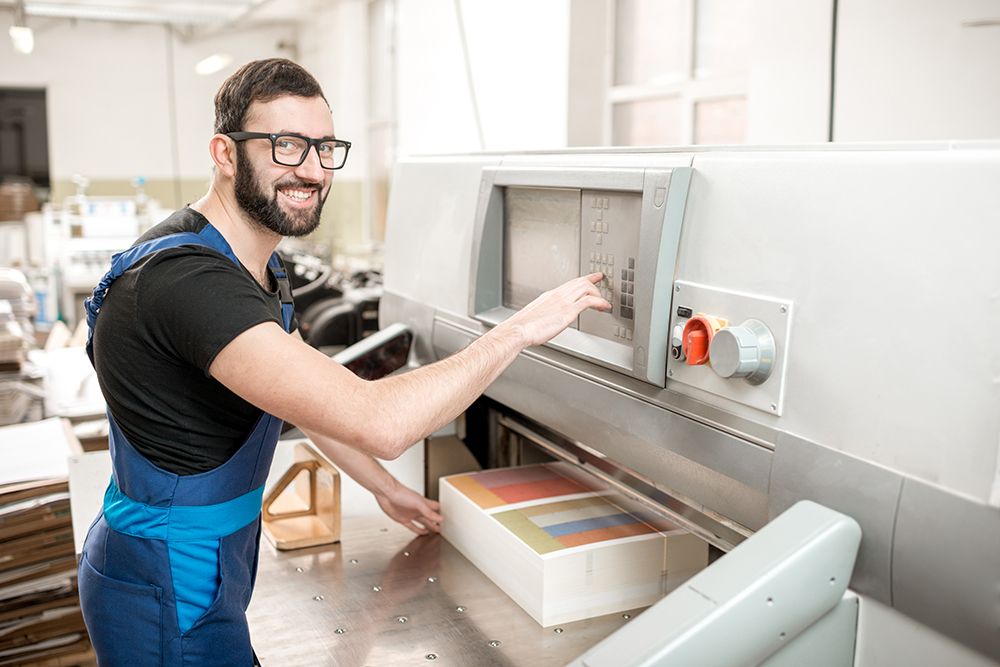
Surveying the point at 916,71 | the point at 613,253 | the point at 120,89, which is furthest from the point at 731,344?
the point at 120,89

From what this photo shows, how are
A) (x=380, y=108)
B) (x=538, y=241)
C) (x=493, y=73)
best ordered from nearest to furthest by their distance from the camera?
1. (x=538, y=241)
2. (x=493, y=73)
3. (x=380, y=108)

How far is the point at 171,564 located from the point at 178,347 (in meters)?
0.33

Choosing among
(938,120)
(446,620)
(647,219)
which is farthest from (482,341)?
(938,120)

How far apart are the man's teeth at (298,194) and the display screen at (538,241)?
1.11 feet

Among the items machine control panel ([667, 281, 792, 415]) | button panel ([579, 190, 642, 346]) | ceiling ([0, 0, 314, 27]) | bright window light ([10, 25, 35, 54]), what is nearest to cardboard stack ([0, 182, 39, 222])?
ceiling ([0, 0, 314, 27])

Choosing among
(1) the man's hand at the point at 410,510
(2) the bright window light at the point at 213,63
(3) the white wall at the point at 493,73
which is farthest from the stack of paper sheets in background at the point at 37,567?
(2) the bright window light at the point at 213,63

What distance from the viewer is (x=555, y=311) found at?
3.48ft

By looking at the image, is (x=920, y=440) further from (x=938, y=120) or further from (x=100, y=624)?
(x=938, y=120)

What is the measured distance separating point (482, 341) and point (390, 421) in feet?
0.53

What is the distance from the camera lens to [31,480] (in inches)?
84.4

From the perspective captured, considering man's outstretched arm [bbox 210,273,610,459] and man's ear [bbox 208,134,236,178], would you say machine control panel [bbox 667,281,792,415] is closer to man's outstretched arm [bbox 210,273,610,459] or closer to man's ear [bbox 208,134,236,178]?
man's outstretched arm [bbox 210,273,610,459]

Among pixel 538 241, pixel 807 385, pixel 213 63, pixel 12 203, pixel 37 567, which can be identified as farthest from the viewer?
pixel 213 63

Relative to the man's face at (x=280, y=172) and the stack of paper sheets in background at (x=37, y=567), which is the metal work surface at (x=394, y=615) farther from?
the stack of paper sheets in background at (x=37, y=567)

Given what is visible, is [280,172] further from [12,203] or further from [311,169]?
[12,203]
